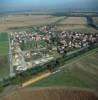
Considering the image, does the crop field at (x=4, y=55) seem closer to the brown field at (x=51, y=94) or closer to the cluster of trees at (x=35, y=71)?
the cluster of trees at (x=35, y=71)

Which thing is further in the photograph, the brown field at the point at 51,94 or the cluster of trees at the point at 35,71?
the cluster of trees at the point at 35,71

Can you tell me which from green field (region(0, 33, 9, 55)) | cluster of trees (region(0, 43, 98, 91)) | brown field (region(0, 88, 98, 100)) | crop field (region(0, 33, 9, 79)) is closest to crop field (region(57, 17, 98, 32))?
green field (region(0, 33, 9, 55))

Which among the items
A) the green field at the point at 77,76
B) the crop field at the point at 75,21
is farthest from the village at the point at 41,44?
the crop field at the point at 75,21

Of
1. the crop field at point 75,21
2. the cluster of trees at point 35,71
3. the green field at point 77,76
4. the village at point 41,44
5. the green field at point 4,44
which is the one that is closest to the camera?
the green field at point 77,76

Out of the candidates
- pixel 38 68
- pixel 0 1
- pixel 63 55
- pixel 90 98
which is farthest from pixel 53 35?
pixel 0 1

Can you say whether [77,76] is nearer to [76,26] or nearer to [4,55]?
[4,55]

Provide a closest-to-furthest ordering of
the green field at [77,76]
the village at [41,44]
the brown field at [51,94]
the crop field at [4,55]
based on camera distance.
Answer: the brown field at [51,94] → the green field at [77,76] → the crop field at [4,55] → the village at [41,44]
